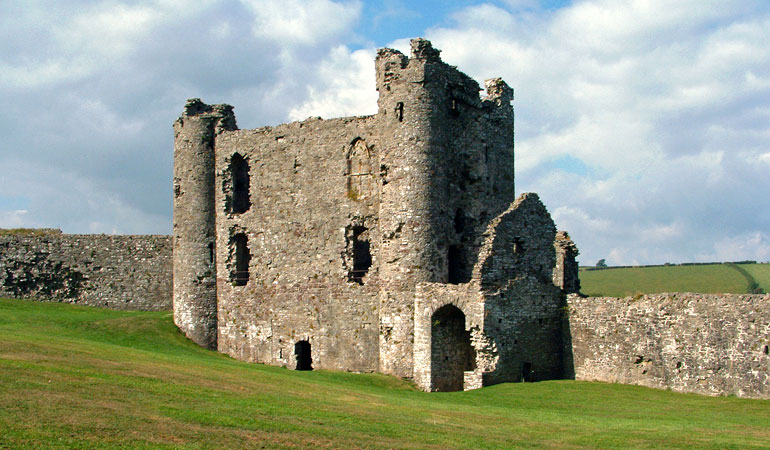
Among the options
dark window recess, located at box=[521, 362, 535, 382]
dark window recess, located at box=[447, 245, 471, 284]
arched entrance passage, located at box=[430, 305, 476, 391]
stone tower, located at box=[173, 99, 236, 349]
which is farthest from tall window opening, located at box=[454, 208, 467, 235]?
stone tower, located at box=[173, 99, 236, 349]

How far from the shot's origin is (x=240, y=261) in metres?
35.2

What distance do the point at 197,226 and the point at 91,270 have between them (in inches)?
324

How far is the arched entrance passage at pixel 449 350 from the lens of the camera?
27438 millimetres

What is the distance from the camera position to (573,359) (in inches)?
1085

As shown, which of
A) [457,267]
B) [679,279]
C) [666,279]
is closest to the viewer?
[457,267]

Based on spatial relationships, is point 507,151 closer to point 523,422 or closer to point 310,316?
point 310,316

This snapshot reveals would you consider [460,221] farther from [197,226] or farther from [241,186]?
[197,226]

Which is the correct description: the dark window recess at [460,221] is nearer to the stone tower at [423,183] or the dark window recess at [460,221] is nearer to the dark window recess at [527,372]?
the stone tower at [423,183]

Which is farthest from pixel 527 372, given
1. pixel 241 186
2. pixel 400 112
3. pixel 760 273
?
pixel 760 273

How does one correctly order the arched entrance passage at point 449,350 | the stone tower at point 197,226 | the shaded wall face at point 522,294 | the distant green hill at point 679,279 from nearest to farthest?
the shaded wall face at point 522,294
the arched entrance passage at point 449,350
the stone tower at point 197,226
the distant green hill at point 679,279

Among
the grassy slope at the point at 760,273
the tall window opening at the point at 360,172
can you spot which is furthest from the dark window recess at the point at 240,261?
the grassy slope at the point at 760,273

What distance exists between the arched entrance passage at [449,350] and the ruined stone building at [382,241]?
48 mm

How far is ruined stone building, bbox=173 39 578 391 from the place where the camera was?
27.4 m

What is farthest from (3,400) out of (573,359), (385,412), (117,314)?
(117,314)
